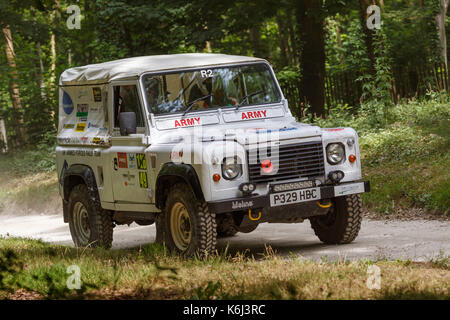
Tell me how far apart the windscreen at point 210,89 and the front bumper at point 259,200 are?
1.80m

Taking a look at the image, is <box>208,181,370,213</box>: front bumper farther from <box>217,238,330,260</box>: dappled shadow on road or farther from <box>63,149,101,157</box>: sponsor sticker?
<box>63,149,101,157</box>: sponsor sticker

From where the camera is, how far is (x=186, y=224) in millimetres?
8883

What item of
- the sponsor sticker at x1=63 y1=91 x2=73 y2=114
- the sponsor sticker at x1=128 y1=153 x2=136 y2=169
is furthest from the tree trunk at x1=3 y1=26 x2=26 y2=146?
the sponsor sticker at x1=128 y1=153 x2=136 y2=169

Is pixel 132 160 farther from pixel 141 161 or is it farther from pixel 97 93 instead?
pixel 97 93

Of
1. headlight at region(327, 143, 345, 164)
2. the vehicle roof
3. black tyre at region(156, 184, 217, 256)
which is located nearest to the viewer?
black tyre at region(156, 184, 217, 256)

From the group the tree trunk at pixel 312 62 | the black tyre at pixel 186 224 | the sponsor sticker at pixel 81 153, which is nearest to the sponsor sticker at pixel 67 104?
the sponsor sticker at pixel 81 153

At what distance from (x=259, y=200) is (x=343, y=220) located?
4.80 feet

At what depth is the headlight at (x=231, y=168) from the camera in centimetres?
831

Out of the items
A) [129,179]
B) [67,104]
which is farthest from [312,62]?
[129,179]

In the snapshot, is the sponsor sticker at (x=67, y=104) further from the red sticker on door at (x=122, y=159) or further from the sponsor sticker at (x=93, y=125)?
the red sticker on door at (x=122, y=159)

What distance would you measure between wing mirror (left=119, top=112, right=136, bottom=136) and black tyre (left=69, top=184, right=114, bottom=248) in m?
1.58

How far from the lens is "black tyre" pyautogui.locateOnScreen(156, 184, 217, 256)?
8.44 meters
